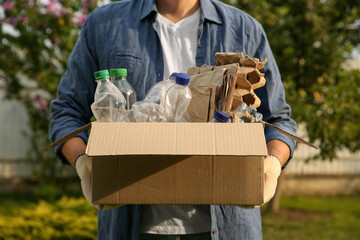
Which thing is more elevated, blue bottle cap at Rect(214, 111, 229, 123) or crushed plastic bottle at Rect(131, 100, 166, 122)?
blue bottle cap at Rect(214, 111, 229, 123)

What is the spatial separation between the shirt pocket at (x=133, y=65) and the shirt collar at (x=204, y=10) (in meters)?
0.17

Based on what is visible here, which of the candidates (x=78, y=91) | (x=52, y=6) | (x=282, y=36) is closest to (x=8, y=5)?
(x=52, y=6)

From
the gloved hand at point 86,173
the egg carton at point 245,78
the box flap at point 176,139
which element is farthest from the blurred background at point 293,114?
the box flap at point 176,139

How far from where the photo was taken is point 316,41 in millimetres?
6215

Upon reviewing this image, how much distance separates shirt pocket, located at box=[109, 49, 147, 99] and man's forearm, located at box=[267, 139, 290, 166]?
1.72 ft

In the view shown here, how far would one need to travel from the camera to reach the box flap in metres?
1.36

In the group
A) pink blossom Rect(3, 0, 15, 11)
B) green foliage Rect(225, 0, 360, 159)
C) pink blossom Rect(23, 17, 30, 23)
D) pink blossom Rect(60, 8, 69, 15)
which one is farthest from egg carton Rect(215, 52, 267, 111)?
pink blossom Rect(3, 0, 15, 11)

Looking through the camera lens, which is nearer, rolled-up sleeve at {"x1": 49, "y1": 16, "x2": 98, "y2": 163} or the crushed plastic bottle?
the crushed plastic bottle

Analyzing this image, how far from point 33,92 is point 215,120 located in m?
7.03

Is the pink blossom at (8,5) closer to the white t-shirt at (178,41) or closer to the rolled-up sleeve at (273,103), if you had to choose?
the white t-shirt at (178,41)

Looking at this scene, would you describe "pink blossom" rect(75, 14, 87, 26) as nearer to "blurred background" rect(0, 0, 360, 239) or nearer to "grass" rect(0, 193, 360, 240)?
"blurred background" rect(0, 0, 360, 239)

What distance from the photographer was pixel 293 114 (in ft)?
16.7

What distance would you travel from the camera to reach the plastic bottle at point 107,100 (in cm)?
158

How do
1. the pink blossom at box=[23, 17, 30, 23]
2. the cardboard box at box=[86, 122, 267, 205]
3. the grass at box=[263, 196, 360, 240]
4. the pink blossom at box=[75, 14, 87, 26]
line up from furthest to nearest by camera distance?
the pink blossom at box=[23, 17, 30, 23] → the grass at box=[263, 196, 360, 240] → the pink blossom at box=[75, 14, 87, 26] → the cardboard box at box=[86, 122, 267, 205]
